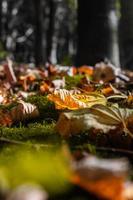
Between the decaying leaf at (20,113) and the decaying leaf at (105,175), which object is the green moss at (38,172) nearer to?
the decaying leaf at (105,175)

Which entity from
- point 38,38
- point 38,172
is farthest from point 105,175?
point 38,38

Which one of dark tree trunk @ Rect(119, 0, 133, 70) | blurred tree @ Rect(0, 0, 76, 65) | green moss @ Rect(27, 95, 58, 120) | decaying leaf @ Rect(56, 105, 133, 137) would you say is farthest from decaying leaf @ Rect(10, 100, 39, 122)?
blurred tree @ Rect(0, 0, 76, 65)

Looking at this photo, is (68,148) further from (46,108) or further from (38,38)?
(38,38)

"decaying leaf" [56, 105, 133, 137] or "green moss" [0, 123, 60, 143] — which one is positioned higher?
"decaying leaf" [56, 105, 133, 137]

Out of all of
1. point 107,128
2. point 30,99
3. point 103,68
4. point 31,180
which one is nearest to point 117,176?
point 31,180

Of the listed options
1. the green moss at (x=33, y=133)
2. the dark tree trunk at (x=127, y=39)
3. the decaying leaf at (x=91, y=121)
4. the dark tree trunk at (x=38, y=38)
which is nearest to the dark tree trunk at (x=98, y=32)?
the dark tree trunk at (x=127, y=39)

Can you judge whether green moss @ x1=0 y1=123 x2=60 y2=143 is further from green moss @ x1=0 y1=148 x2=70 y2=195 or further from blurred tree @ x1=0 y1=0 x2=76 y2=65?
blurred tree @ x1=0 y1=0 x2=76 y2=65
